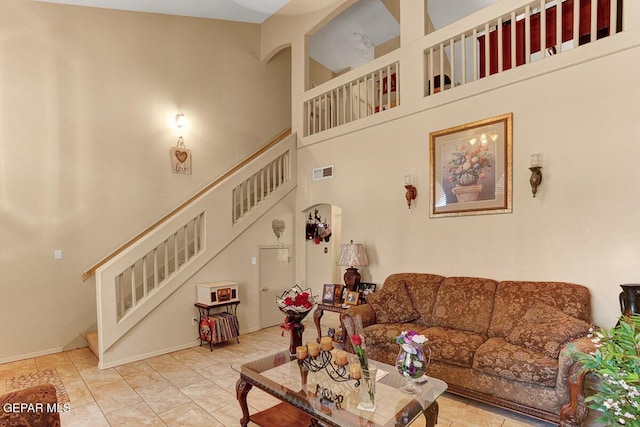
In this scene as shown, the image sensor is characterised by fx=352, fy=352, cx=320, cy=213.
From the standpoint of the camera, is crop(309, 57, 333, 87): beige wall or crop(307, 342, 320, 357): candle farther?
crop(309, 57, 333, 87): beige wall

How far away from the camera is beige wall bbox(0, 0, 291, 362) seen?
4758 millimetres

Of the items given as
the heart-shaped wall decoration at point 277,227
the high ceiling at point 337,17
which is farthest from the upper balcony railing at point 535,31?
the heart-shaped wall decoration at point 277,227

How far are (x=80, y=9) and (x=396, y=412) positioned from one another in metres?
6.64

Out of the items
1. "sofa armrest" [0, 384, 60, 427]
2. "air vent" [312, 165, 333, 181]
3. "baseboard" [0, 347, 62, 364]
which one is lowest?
"baseboard" [0, 347, 62, 364]

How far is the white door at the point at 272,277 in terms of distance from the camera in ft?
20.0

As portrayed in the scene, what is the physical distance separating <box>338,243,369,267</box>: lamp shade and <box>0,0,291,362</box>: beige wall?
10.2 ft

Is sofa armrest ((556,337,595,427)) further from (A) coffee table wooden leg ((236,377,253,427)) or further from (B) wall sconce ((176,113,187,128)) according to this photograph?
(B) wall sconce ((176,113,187,128))

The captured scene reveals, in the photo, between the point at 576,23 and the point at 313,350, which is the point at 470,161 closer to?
the point at 576,23

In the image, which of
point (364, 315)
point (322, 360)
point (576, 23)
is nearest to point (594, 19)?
point (576, 23)

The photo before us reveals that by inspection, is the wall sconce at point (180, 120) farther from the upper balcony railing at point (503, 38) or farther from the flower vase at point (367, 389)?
the flower vase at point (367, 389)

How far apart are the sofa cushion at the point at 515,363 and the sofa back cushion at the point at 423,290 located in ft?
2.95

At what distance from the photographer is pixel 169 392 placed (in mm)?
3645

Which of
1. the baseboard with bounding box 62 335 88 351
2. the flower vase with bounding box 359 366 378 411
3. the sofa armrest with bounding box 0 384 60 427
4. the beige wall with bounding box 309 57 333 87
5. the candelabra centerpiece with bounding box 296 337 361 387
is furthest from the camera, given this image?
the beige wall with bounding box 309 57 333 87

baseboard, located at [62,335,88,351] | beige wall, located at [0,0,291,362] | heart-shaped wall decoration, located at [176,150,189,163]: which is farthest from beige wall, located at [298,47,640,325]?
baseboard, located at [62,335,88,351]
